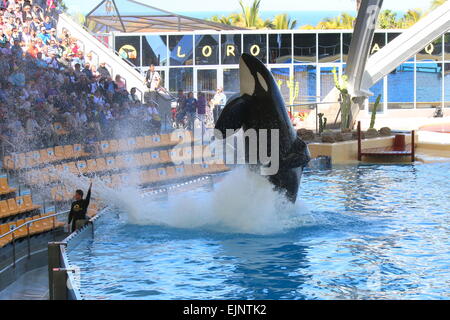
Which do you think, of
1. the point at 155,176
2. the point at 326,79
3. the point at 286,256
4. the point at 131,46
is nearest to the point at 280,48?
the point at 326,79

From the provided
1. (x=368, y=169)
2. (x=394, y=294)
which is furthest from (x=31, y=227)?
(x=368, y=169)

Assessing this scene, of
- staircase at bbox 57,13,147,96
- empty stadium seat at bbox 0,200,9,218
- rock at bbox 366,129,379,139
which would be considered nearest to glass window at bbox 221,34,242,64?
staircase at bbox 57,13,147,96

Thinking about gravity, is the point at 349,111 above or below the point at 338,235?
above

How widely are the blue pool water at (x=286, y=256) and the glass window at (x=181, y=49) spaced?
1548 centimetres

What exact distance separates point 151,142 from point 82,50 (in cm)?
469

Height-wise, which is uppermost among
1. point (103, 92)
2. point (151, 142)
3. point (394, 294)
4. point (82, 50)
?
point (82, 50)

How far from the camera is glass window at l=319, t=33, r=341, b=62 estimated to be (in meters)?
27.2

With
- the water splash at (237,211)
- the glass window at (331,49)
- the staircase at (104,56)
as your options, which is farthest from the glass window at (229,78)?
the water splash at (237,211)

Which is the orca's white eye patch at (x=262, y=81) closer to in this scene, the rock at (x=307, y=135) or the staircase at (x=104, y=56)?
the rock at (x=307, y=135)

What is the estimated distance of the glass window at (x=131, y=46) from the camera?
25938 mm

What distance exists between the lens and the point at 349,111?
20328mm

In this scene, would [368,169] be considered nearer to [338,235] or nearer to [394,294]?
[338,235]

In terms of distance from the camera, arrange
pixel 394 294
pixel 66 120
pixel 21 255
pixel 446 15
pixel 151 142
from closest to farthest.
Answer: pixel 394 294 → pixel 21 255 → pixel 66 120 → pixel 151 142 → pixel 446 15

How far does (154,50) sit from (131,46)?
2.71 ft
